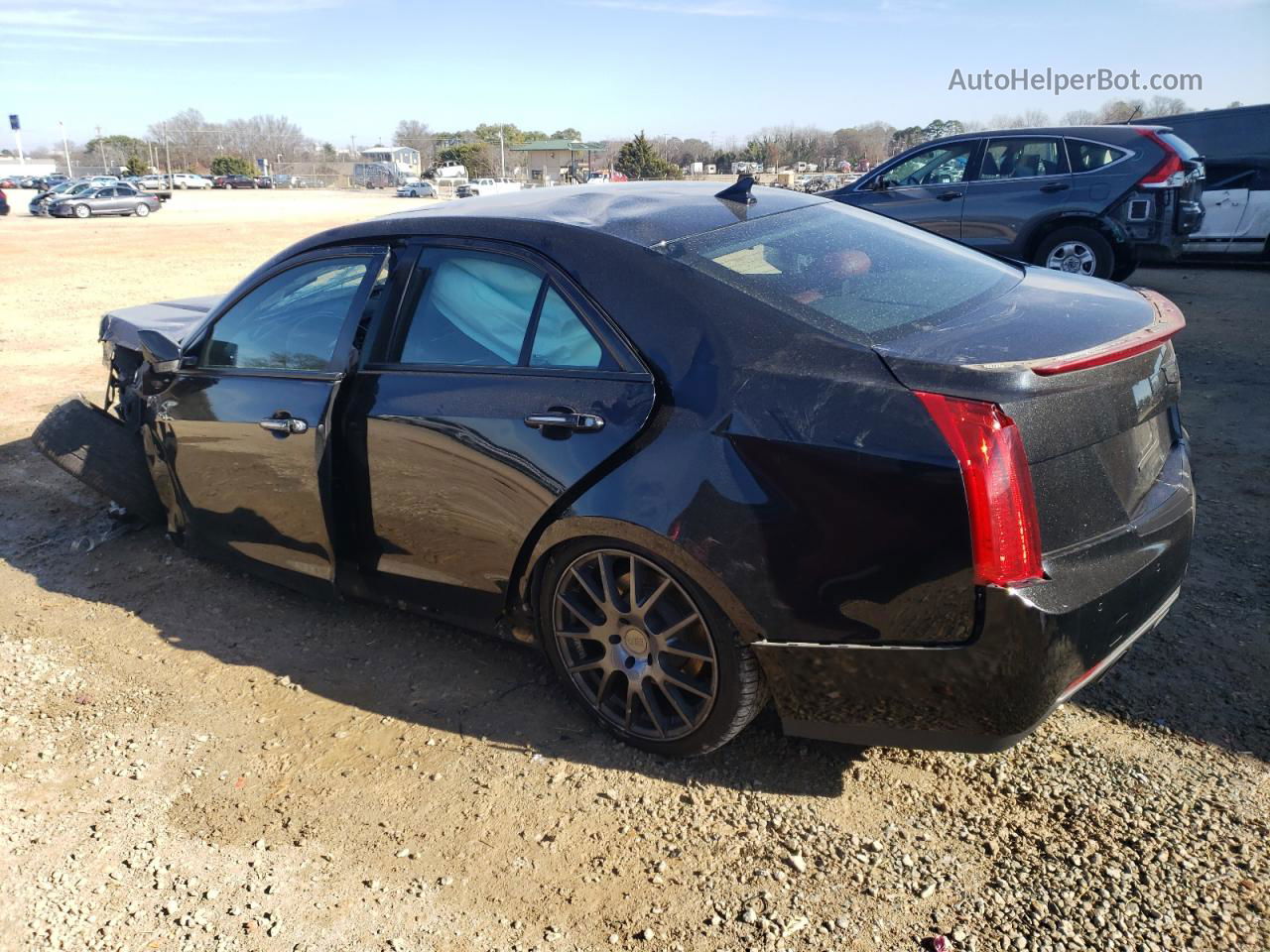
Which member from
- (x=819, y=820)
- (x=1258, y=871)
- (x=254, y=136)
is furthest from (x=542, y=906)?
(x=254, y=136)

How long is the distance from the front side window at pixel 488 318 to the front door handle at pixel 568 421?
17 centimetres

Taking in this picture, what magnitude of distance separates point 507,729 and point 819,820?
1.10 meters

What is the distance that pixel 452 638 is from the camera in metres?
3.94

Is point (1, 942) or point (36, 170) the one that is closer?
point (1, 942)

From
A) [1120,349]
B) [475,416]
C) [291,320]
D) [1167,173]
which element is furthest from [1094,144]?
[475,416]

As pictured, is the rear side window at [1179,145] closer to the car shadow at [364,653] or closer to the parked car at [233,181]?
the car shadow at [364,653]

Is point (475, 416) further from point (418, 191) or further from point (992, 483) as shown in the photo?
point (418, 191)

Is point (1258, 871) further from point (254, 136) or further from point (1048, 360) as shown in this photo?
point (254, 136)

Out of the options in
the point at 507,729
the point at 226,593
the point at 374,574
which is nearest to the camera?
the point at 507,729

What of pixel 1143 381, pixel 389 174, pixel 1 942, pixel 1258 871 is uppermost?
pixel 389 174

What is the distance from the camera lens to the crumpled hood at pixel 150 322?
16.6 ft

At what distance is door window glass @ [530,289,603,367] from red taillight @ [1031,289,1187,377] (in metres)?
1.26

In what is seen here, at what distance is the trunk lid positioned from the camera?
7.81ft

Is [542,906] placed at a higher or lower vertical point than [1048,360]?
lower
